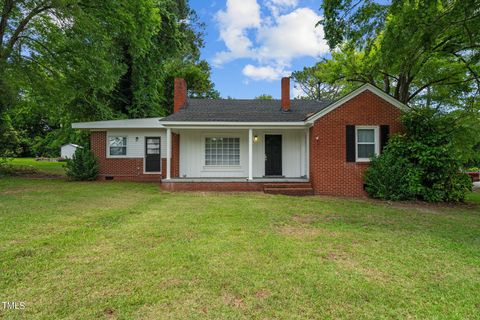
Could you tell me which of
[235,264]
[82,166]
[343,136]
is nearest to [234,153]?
[343,136]

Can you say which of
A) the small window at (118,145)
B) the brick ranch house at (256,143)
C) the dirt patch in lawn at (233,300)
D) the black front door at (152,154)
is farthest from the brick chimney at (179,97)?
the dirt patch in lawn at (233,300)

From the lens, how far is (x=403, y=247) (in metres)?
4.60

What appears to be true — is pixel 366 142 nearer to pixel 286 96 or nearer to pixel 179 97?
pixel 286 96

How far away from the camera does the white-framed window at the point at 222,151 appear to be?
1262 cm

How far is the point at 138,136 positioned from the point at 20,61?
21.5 feet

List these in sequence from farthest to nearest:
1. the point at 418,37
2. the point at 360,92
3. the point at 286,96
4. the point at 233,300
→ the point at 286,96, the point at 360,92, the point at 418,37, the point at 233,300

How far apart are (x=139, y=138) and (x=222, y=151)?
453 cm

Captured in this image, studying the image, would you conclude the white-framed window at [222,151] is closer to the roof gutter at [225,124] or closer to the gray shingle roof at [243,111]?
the gray shingle roof at [243,111]

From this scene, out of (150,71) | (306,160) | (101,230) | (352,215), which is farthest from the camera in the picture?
(150,71)

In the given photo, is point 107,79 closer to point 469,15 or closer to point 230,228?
point 230,228

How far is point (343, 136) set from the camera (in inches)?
408

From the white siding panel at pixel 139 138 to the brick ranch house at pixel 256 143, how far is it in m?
0.05

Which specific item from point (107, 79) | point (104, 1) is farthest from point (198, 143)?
point (104, 1)

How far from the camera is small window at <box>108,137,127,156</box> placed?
1409cm
